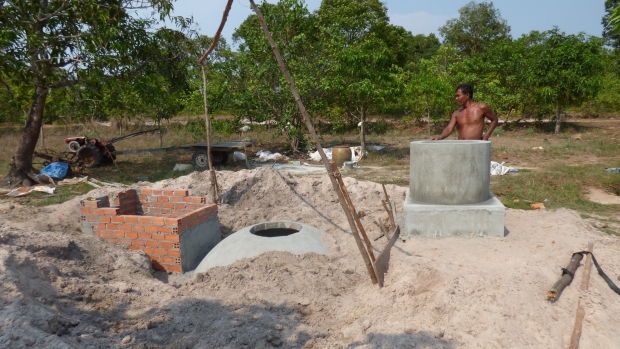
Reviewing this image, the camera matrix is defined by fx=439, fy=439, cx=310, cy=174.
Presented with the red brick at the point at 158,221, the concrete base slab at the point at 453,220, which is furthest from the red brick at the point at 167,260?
the concrete base slab at the point at 453,220

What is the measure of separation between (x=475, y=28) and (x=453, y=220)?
3217cm

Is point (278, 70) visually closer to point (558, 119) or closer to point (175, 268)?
point (175, 268)

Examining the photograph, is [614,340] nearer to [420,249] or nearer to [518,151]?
[420,249]

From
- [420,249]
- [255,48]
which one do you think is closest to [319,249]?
[420,249]

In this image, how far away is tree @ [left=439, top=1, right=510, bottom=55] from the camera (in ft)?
106

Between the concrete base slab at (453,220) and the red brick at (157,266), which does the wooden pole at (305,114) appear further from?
the red brick at (157,266)

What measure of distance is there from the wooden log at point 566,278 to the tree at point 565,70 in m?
16.6

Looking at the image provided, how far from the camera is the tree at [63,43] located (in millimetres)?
7766

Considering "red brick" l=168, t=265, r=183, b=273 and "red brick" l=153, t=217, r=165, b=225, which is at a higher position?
"red brick" l=153, t=217, r=165, b=225

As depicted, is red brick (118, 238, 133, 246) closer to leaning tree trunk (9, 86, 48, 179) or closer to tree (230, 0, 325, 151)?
leaning tree trunk (9, 86, 48, 179)

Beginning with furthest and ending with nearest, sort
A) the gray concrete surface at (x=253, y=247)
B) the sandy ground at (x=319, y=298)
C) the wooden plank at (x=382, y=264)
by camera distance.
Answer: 1. the gray concrete surface at (x=253, y=247)
2. the wooden plank at (x=382, y=264)
3. the sandy ground at (x=319, y=298)

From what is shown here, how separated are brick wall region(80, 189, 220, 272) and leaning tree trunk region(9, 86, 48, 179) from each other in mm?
5407

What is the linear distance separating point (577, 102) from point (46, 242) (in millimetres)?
20212

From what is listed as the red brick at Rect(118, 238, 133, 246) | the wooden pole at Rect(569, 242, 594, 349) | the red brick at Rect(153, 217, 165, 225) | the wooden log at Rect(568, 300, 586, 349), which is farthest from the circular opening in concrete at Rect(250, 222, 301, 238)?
the wooden log at Rect(568, 300, 586, 349)
